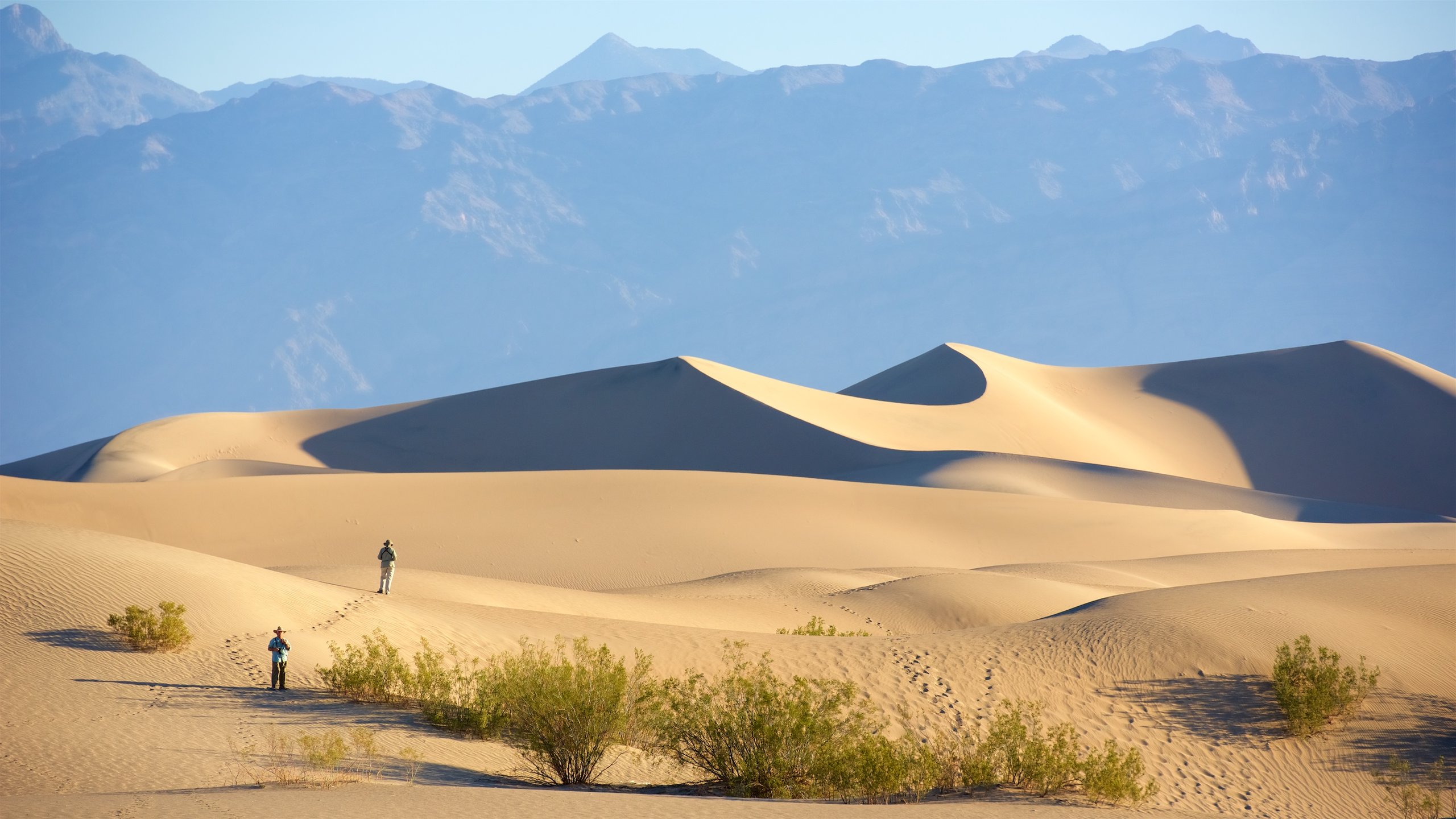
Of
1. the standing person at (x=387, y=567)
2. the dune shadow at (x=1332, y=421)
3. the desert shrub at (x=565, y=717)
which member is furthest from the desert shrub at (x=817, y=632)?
A: the dune shadow at (x=1332, y=421)

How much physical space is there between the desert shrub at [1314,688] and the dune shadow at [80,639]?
34.9 ft

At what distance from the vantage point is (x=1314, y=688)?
11.3 m

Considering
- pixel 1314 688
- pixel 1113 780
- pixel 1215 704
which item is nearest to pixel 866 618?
pixel 1215 704

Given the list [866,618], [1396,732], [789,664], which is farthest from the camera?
[866,618]

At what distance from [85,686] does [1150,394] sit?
45514 mm

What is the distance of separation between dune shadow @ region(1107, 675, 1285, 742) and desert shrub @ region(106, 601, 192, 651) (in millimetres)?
8941

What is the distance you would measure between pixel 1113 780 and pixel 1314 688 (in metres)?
3.48

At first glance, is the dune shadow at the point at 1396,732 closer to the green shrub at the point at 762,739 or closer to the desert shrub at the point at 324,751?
the green shrub at the point at 762,739

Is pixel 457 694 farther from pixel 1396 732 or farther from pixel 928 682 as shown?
pixel 1396 732

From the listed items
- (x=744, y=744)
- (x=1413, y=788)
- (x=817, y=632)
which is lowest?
(x=1413, y=788)

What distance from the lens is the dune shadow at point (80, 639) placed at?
11.3 meters

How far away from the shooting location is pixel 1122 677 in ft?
41.1

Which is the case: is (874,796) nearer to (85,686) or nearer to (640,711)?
(640,711)

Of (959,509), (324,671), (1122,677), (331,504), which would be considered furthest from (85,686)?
(959,509)
